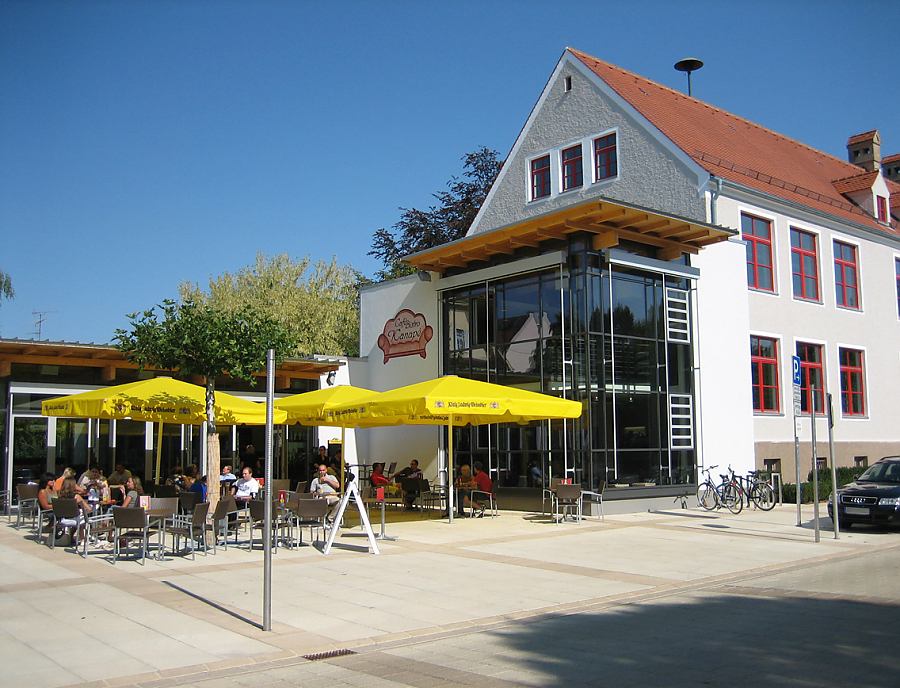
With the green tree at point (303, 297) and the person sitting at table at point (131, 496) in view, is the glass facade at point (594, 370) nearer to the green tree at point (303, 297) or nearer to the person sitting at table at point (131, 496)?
the person sitting at table at point (131, 496)

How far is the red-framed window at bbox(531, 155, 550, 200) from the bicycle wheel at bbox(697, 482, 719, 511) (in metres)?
10.3

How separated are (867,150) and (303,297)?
98.4 feet

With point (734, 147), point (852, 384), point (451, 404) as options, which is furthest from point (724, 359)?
point (451, 404)

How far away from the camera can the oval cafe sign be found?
78.7 ft

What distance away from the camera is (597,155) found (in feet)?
80.4

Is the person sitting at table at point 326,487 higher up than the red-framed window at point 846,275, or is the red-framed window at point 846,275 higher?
the red-framed window at point 846,275

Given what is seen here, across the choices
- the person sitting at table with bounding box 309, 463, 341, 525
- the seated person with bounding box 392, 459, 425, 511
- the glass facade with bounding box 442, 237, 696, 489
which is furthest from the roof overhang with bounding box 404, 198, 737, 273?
the person sitting at table with bounding box 309, 463, 341, 525

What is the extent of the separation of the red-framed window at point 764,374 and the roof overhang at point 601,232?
4039 mm

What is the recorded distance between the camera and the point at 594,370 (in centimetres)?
1925

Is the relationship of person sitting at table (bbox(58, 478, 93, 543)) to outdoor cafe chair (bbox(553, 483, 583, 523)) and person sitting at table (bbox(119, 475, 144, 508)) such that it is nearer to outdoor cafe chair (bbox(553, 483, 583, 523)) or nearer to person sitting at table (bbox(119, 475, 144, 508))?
person sitting at table (bbox(119, 475, 144, 508))

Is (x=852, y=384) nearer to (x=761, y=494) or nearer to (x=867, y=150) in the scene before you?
(x=761, y=494)

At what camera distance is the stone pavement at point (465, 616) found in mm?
6125

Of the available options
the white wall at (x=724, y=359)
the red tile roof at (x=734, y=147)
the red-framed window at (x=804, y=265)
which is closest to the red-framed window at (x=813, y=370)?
the red-framed window at (x=804, y=265)

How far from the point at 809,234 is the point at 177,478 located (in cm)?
1980
